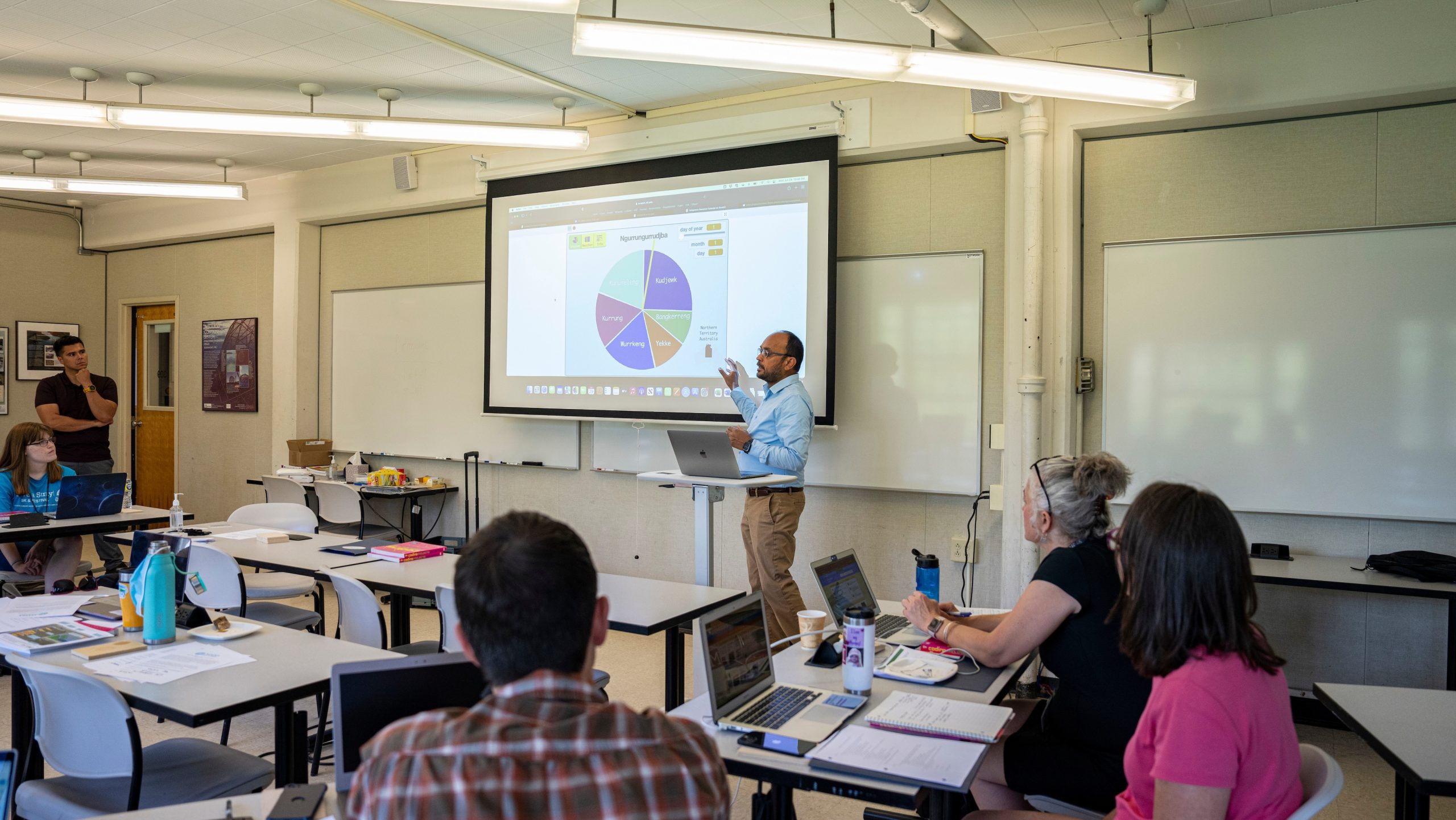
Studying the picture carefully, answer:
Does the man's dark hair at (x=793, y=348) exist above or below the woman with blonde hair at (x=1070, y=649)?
above

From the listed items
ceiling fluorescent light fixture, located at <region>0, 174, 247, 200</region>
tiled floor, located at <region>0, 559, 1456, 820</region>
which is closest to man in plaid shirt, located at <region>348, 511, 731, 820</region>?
tiled floor, located at <region>0, 559, 1456, 820</region>

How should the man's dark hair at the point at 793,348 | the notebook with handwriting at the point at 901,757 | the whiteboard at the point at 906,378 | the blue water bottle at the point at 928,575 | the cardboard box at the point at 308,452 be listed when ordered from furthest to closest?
the cardboard box at the point at 308,452
the whiteboard at the point at 906,378
the man's dark hair at the point at 793,348
the blue water bottle at the point at 928,575
the notebook with handwriting at the point at 901,757

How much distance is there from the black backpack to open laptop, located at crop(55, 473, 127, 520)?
572 cm

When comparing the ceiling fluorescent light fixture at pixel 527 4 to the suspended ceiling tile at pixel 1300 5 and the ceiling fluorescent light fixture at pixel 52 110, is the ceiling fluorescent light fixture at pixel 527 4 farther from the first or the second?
the suspended ceiling tile at pixel 1300 5

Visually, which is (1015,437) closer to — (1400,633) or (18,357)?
(1400,633)

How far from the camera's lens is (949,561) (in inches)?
195

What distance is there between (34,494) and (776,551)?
373 centimetres

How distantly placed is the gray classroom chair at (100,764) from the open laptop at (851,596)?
1491mm

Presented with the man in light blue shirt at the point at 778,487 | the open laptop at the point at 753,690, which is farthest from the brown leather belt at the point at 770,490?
the open laptop at the point at 753,690

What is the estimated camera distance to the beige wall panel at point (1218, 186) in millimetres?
4152

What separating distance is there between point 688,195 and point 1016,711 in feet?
12.3

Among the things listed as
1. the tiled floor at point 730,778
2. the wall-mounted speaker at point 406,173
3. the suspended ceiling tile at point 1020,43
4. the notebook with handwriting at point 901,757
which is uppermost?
the suspended ceiling tile at point 1020,43

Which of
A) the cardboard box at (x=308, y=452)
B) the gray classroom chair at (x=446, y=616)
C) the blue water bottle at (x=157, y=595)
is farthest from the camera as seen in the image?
the cardboard box at (x=308, y=452)

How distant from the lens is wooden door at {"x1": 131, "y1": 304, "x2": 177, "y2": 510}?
8695 mm
